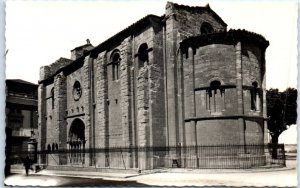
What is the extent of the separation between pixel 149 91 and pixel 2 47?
7184 millimetres

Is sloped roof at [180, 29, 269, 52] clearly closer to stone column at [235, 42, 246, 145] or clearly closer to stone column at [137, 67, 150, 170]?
stone column at [235, 42, 246, 145]

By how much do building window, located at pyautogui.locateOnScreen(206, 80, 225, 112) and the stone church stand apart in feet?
0.15

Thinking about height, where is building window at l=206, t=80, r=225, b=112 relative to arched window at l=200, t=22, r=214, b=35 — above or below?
below

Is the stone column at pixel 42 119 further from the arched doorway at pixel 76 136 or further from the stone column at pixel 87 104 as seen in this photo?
the stone column at pixel 87 104

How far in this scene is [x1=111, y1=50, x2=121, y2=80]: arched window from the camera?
2035cm

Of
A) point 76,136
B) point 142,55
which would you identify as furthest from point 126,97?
point 76,136

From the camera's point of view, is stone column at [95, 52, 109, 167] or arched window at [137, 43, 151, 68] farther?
stone column at [95, 52, 109, 167]

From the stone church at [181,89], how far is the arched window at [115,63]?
10cm

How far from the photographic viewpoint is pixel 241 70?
15773 millimetres

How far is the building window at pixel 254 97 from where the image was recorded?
1647 centimetres

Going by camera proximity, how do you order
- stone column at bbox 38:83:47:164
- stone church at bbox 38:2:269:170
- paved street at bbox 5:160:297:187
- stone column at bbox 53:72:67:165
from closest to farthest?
paved street at bbox 5:160:297:187 < stone church at bbox 38:2:269:170 < stone column at bbox 53:72:67:165 < stone column at bbox 38:83:47:164

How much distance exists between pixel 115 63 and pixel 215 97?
7.24m

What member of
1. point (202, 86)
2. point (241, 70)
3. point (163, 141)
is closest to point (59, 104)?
point (163, 141)

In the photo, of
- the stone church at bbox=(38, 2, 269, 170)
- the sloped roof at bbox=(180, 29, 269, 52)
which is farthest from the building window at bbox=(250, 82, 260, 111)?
the sloped roof at bbox=(180, 29, 269, 52)
